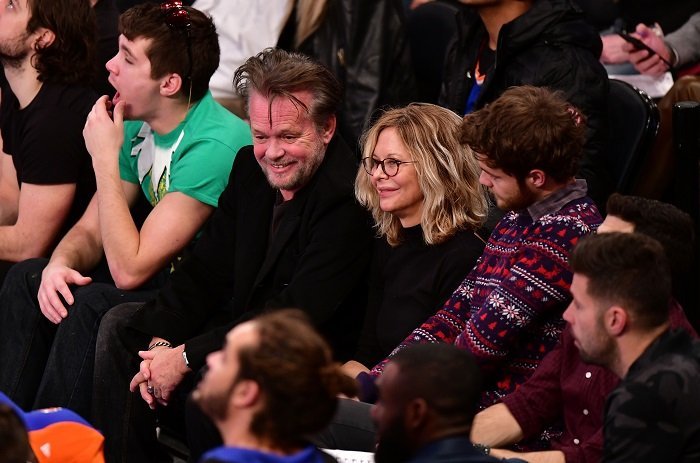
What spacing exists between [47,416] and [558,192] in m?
1.33

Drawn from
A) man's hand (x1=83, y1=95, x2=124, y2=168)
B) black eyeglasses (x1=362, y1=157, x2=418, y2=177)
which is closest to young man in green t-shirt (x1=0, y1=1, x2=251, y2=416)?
man's hand (x1=83, y1=95, x2=124, y2=168)

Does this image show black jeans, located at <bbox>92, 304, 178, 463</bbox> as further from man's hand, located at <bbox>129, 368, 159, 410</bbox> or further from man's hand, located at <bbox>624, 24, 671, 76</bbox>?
man's hand, located at <bbox>624, 24, 671, 76</bbox>

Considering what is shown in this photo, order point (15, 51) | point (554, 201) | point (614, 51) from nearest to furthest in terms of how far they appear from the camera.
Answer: point (554, 201) < point (15, 51) < point (614, 51)

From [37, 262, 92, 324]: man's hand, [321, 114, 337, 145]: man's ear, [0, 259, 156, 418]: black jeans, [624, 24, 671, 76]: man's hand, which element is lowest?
[0, 259, 156, 418]: black jeans

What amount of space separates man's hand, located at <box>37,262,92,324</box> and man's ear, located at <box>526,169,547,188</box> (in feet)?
5.30

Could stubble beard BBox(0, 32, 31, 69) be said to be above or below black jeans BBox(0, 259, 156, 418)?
above

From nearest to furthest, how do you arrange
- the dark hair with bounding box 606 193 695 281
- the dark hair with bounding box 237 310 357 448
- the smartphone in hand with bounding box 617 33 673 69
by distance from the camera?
the dark hair with bounding box 237 310 357 448 → the dark hair with bounding box 606 193 695 281 → the smartphone in hand with bounding box 617 33 673 69

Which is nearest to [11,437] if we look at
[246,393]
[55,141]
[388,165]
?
[246,393]

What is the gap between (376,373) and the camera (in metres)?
3.15

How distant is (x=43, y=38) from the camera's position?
170 inches

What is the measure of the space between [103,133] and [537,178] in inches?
62.4

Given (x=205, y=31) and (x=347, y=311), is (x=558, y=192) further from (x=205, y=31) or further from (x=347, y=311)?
(x=205, y=31)

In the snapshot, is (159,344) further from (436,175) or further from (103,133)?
(436,175)

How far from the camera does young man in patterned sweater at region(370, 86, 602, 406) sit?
9.41 ft
